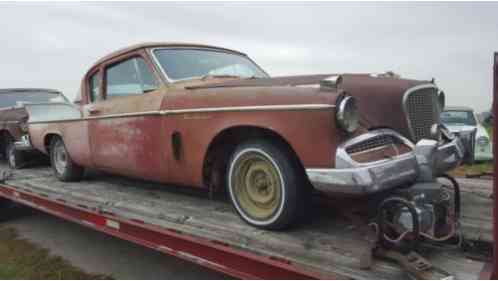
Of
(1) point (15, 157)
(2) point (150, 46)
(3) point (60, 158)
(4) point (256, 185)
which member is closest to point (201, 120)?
(4) point (256, 185)

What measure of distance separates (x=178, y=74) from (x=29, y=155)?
442 cm

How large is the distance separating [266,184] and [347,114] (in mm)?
796

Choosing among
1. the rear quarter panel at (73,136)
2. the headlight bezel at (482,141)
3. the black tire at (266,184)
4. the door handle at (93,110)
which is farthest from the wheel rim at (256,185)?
the headlight bezel at (482,141)

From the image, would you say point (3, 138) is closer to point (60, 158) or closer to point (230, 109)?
point (60, 158)

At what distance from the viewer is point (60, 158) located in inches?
213

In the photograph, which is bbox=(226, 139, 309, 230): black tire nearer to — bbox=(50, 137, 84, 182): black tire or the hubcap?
bbox=(50, 137, 84, 182): black tire

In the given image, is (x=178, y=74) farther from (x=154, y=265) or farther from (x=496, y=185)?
(x=496, y=185)

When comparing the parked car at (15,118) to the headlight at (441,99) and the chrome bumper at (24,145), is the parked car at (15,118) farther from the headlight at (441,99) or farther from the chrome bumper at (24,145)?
the headlight at (441,99)

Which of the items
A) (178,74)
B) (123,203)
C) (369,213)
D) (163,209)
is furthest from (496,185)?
(123,203)

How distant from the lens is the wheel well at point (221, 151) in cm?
295

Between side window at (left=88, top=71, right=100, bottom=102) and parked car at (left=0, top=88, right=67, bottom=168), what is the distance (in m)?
2.47

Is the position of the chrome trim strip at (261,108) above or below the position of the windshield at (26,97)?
below

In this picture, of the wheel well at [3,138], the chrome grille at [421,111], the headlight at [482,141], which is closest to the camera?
the chrome grille at [421,111]

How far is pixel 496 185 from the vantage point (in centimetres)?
168
